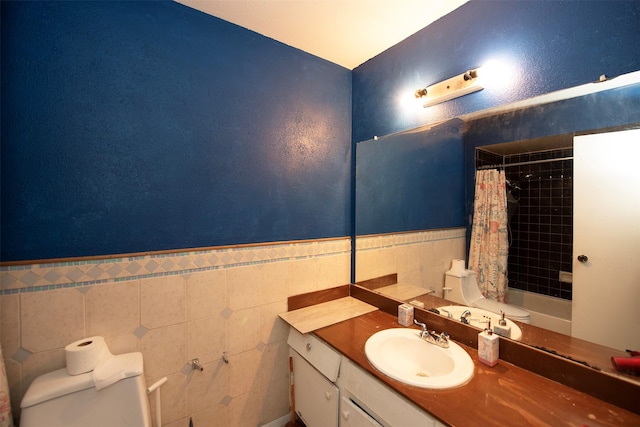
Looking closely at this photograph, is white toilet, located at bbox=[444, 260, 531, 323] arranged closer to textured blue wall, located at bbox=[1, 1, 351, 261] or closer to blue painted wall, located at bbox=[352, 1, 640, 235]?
blue painted wall, located at bbox=[352, 1, 640, 235]

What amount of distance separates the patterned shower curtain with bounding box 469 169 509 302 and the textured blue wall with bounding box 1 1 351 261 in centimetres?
92

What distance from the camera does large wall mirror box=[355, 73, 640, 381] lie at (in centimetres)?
95

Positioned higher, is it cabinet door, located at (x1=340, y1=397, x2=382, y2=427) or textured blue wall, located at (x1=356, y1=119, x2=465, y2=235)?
textured blue wall, located at (x1=356, y1=119, x2=465, y2=235)

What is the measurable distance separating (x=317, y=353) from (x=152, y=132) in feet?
4.59

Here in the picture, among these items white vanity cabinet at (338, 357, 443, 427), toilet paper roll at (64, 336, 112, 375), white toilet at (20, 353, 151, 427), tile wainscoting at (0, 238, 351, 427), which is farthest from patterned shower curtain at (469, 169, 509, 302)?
toilet paper roll at (64, 336, 112, 375)

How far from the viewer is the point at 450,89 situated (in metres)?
1.35

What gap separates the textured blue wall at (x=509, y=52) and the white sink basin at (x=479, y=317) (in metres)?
0.99

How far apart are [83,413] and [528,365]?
178 centimetres

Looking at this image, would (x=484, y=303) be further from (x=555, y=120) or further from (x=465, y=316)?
(x=555, y=120)

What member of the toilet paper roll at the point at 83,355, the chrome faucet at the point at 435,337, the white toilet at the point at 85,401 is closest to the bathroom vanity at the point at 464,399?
the chrome faucet at the point at 435,337

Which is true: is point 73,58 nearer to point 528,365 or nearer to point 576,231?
point 576,231

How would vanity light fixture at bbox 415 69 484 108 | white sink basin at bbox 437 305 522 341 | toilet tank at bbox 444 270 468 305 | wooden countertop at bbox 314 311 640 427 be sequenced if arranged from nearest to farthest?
1. wooden countertop at bbox 314 311 640 427
2. white sink basin at bbox 437 305 522 341
3. vanity light fixture at bbox 415 69 484 108
4. toilet tank at bbox 444 270 468 305

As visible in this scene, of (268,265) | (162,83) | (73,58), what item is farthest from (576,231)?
(73,58)

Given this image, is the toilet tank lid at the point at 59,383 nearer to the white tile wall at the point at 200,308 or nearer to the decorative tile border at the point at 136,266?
the white tile wall at the point at 200,308
